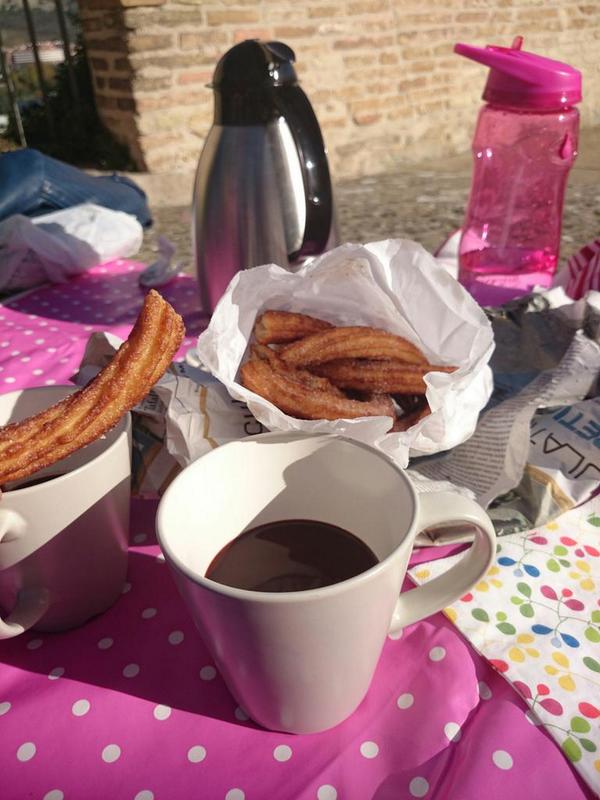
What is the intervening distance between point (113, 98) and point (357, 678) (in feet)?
7.54

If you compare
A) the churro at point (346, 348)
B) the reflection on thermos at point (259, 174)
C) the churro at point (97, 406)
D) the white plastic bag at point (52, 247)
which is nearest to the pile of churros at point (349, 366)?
the churro at point (346, 348)

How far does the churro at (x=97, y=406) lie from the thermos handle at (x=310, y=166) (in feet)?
1.36

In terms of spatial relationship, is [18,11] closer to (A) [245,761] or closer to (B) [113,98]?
(B) [113,98]

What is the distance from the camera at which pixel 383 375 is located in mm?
511

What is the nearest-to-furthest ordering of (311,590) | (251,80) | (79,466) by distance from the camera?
1. (311,590)
2. (79,466)
3. (251,80)

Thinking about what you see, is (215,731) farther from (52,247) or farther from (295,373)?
(52,247)

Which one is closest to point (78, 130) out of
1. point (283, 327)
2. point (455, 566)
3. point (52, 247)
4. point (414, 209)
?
point (414, 209)

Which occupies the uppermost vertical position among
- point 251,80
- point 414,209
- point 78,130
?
point 251,80

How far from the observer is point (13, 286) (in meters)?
0.95

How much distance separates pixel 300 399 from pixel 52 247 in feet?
2.14

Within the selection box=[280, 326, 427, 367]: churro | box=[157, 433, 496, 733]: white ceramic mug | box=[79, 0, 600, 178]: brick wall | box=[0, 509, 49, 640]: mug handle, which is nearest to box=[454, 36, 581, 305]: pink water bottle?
box=[280, 326, 427, 367]: churro

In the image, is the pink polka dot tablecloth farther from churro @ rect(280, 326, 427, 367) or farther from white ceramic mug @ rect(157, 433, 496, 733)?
churro @ rect(280, 326, 427, 367)

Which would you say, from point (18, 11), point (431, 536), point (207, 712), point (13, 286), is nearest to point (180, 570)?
point (207, 712)

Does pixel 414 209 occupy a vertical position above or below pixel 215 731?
below
